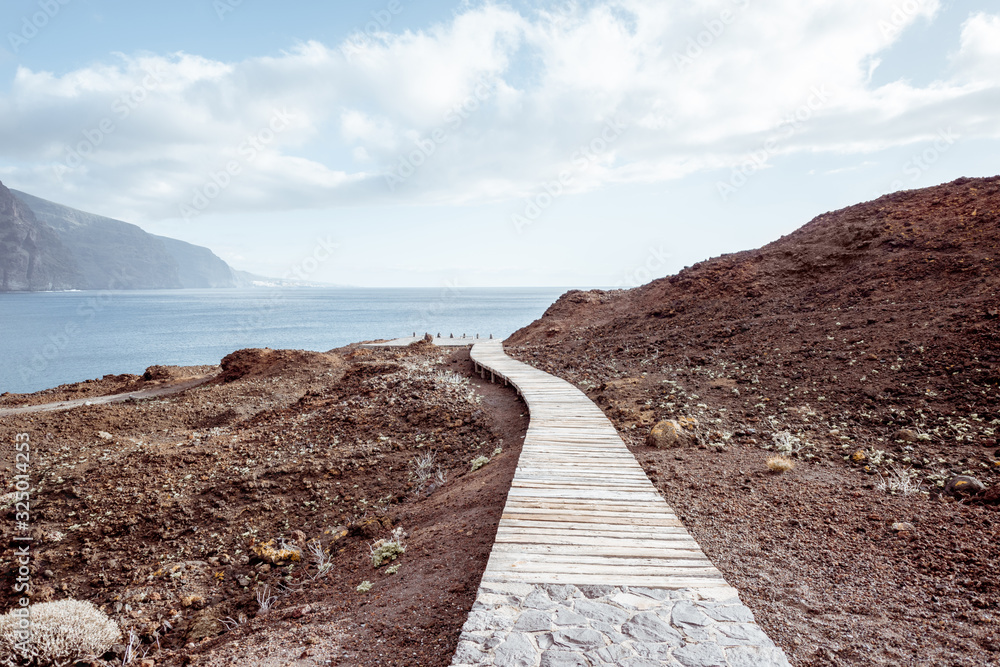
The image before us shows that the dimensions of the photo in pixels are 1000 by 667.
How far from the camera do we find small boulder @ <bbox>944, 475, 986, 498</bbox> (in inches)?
191

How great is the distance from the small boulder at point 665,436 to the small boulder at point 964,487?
269 cm

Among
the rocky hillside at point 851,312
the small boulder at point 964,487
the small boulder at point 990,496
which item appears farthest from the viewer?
the rocky hillside at point 851,312

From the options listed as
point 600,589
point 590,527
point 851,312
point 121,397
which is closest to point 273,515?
point 590,527

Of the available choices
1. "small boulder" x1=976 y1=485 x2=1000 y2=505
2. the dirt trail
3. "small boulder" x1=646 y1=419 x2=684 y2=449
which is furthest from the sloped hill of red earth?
the dirt trail

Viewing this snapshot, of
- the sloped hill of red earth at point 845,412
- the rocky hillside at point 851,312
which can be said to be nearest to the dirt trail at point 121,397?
the sloped hill of red earth at point 845,412

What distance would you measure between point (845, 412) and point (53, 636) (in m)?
9.43

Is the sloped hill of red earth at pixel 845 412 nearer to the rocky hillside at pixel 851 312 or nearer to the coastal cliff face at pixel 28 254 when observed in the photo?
the rocky hillside at pixel 851 312

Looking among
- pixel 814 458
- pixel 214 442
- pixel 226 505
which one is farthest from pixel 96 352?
pixel 814 458

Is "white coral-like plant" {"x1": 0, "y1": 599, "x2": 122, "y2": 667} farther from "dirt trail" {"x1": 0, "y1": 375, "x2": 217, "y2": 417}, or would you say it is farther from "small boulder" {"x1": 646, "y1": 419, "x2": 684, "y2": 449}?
"dirt trail" {"x1": 0, "y1": 375, "x2": 217, "y2": 417}

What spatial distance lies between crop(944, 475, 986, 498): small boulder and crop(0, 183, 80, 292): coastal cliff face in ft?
719

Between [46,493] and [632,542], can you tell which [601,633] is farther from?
[46,493]

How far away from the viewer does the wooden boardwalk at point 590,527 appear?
3.41 metres

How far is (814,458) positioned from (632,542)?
11.8 ft

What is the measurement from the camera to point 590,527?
412cm
